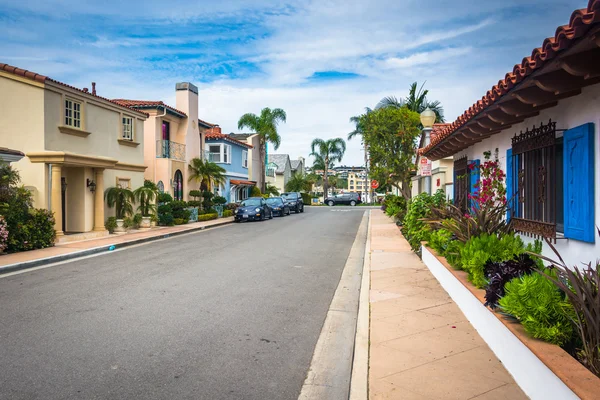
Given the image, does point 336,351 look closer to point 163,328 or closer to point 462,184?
point 163,328

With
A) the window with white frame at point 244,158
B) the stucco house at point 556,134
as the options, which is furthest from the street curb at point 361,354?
the window with white frame at point 244,158

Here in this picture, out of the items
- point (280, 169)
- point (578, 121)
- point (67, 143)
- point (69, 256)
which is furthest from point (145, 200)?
point (280, 169)

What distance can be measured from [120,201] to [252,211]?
9.80 meters

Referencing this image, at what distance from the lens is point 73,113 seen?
17.8 metres

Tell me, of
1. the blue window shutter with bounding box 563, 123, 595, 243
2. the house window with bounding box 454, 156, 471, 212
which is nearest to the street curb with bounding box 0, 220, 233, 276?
the house window with bounding box 454, 156, 471, 212

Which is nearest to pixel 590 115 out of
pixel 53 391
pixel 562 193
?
pixel 562 193

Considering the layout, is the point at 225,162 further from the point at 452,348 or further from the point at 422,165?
the point at 452,348

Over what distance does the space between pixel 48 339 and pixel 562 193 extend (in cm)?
673

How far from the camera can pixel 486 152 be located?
353 inches

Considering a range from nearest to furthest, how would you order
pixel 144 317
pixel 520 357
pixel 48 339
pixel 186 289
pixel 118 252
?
pixel 520 357, pixel 48 339, pixel 144 317, pixel 186 289, pixel 118 252

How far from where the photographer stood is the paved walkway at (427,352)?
162 inches

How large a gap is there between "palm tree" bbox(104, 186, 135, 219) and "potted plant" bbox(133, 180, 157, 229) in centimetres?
87

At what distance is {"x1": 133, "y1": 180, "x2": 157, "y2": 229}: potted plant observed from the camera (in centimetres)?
2184

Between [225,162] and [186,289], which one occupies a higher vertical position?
[225,162]
